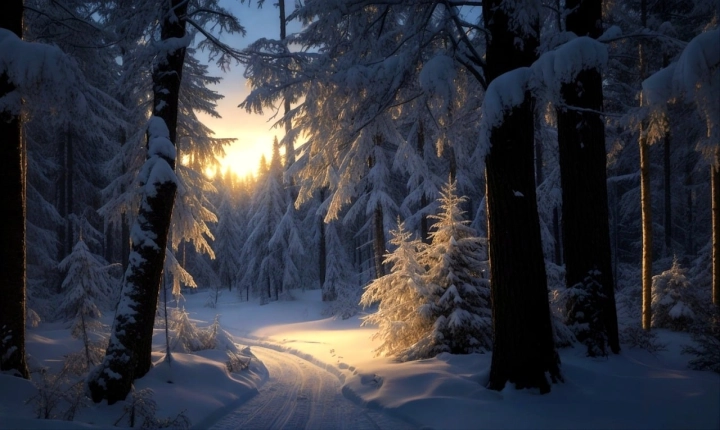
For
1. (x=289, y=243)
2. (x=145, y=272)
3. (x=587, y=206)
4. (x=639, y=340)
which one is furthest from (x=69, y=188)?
(x=639, y=340)

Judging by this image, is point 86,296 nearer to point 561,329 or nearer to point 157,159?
point 157,159

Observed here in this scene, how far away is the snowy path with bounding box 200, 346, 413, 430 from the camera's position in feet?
19.9

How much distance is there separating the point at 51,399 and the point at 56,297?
57.6ft

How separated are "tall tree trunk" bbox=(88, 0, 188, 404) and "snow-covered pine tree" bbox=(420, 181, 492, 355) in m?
5.94

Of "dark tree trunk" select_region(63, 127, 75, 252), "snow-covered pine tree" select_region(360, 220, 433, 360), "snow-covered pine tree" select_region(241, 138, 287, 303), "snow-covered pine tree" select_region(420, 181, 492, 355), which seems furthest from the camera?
"snow-covered pine tree" select_region(241, 138, 287, 303)

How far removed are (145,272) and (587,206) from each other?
8.33 meters

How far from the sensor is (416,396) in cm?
652

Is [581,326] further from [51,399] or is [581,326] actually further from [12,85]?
[12,85]

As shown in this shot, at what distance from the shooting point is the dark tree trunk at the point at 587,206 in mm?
7738

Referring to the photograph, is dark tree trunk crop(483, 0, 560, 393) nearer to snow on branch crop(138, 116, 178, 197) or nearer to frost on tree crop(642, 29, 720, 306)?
frost on tree crop(642, 29, 720, 306)

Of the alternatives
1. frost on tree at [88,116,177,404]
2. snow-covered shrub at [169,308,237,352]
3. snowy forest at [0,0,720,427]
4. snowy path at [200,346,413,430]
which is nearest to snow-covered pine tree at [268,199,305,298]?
snowy forest at [0,0,720,427]

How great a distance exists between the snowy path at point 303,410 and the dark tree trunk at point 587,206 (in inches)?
177

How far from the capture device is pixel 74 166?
73.2 feet

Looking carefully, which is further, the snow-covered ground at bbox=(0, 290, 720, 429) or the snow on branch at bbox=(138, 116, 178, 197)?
the snow on branch at bbox=(138, 116, 178, 197)
